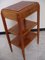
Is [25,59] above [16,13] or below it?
below

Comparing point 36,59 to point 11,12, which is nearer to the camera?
point 11,12

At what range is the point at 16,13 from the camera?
105cm

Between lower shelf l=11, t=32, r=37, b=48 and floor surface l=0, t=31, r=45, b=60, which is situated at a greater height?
lower shelf l=11, t=32, r=37, b=48

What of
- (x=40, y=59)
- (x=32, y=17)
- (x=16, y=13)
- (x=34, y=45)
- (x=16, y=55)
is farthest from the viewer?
(x=32, y=17)

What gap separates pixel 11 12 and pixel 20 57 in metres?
0.70

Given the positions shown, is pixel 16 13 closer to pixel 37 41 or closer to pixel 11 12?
pixel 11 12

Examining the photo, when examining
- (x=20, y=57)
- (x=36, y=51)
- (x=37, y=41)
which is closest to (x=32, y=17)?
(x=37, y=41)

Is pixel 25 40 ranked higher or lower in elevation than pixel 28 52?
higher

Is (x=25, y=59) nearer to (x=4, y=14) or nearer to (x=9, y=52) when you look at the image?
(x=9, y=52)

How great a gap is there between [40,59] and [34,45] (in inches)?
12.4

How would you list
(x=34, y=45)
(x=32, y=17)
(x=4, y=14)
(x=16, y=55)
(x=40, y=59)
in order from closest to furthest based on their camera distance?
(x=4, y=14) < (x=40, y=59) < (x=16, y=55) < (x=34, y=45) < (x=32, y=17)

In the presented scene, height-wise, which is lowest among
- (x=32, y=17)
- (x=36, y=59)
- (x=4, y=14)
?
(x=36, y=59)

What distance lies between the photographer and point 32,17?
6.29ft

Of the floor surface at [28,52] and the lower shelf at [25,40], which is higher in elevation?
the lower shelf at [25,40]
